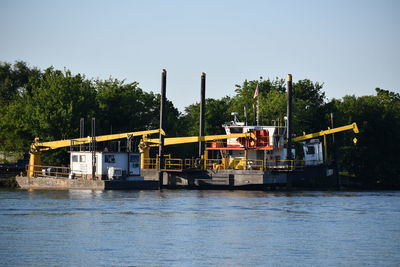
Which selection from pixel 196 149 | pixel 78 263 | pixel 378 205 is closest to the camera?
pixel 78 263

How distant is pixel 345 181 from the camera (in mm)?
96375

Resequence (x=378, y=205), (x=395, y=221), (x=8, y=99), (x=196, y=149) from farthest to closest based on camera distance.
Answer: (x=8, y=99) < (x=196, y=149) < (x=378, y=205) < (x=395, y=221)

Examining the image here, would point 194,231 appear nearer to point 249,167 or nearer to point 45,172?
point 249,167

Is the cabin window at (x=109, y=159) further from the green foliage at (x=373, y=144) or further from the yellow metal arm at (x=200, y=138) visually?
the green foliage at (x=373, y=144)

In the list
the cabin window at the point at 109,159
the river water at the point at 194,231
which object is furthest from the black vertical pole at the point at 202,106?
the river water at the point at 194,231

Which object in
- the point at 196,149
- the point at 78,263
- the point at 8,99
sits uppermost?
the point at 8,99

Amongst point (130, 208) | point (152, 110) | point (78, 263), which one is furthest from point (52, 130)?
point (78, 263)

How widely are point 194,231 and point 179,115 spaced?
6651cm

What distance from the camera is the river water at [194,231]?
35562 mm

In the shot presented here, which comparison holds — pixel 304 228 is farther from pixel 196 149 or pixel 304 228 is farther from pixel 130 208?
pixel 196 149

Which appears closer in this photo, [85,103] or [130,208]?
[130,208]

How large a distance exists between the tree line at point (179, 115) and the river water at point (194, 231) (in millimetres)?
23649

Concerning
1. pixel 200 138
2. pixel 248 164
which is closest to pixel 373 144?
pixel 248 164

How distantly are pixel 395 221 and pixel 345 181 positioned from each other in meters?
47.0
